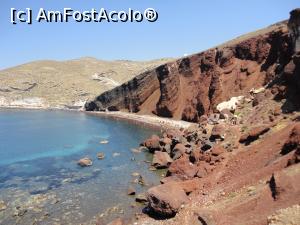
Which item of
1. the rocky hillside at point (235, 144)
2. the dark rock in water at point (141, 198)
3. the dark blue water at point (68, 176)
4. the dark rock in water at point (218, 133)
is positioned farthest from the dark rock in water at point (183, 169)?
the dark rock in water at point (218, 133)

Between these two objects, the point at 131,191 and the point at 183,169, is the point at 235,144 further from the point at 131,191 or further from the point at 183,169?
the point at 131,191

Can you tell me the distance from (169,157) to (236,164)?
51.3 feet

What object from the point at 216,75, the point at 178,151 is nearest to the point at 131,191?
the point at 178,151

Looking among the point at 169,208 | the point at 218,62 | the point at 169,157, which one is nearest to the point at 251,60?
the point at 218,62

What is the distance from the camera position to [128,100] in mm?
138375

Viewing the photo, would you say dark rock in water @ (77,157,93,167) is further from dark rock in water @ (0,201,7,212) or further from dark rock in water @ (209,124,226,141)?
dark rock in water @ (209,124,226,141)

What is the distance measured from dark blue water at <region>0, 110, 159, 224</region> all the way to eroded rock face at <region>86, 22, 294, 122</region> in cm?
1732

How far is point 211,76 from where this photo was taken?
9794 centimetres

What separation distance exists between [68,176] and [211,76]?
5616 centimetres

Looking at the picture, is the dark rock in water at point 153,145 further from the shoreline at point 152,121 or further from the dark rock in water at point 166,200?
→ the dark rock in water at point 166,200

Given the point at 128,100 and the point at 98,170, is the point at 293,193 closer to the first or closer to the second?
the point at 98,170

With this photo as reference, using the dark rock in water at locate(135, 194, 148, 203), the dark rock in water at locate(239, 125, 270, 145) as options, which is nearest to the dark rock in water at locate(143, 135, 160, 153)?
the dark rock in water at locate(239, 125, 270, 145)

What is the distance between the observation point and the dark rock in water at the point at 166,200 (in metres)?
33.9

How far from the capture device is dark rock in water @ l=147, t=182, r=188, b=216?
3391 centimetres
